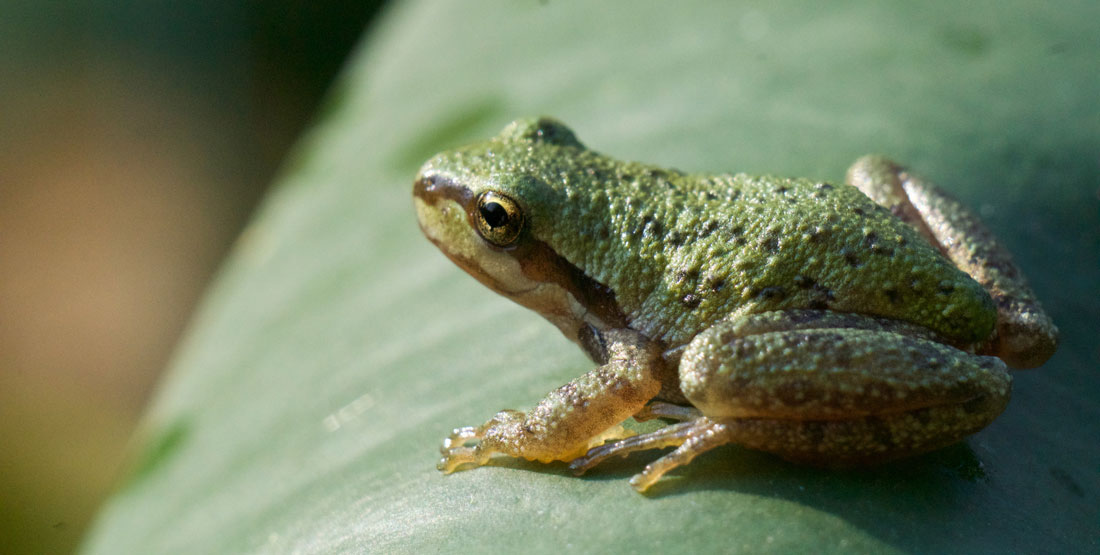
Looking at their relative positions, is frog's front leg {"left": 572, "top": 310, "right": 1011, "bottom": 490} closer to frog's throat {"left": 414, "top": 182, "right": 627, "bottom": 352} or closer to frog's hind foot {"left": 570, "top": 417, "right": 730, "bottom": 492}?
frog's hind foot {"left": 570, "top": 417, "right": 730, "bottom": 492}

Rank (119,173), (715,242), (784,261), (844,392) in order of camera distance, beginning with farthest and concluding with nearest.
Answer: (119,173), (715,242), (784,261), (844,392)

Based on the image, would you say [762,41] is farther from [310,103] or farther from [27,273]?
[27,273]

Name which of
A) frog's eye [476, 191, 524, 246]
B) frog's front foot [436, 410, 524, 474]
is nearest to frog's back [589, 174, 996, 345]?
frog's eye [476, 191, 524, 246]

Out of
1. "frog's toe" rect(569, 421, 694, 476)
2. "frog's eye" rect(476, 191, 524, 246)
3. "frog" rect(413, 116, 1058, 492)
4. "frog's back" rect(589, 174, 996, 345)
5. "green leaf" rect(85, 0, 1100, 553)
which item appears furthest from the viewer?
"frog's eye" rect(476, 191, 524, 246)

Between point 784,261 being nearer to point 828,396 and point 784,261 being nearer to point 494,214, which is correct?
point 828,396

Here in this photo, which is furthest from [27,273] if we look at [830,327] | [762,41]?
[830,327]

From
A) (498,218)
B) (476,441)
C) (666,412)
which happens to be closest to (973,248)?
(666,412)
